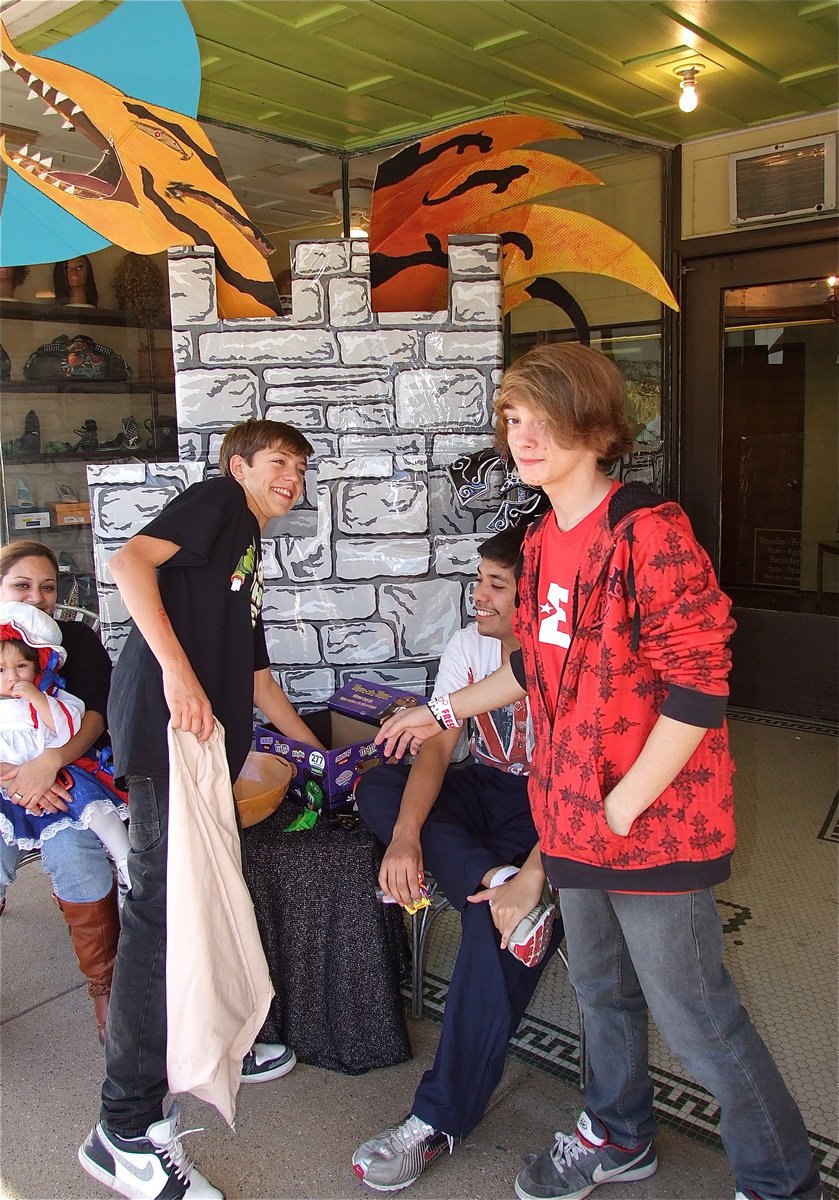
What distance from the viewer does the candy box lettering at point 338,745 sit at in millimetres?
2258

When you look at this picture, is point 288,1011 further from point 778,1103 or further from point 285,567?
point 285,567

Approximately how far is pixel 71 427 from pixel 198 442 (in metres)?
1.51

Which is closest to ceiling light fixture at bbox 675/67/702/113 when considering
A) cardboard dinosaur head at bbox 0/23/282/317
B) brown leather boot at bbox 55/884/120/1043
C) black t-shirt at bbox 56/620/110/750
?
cardboard dinosaur head at bbox 0/23/282/317

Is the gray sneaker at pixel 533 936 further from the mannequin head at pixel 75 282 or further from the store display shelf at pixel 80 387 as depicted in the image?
the mannequin head at pixel 75 282

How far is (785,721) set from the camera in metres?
4.36

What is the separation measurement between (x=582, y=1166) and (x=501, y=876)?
0.52 m

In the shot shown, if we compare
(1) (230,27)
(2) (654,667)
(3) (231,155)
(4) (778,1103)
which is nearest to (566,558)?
(2) (654,667)

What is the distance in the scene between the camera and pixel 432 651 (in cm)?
297

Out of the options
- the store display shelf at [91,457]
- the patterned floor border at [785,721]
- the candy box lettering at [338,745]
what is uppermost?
the store display shelf at [91,457]

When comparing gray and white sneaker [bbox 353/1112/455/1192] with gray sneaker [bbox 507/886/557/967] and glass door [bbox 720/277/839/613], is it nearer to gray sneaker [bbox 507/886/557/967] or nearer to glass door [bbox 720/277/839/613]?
gray sneaker [bbox 507/886/557/967]

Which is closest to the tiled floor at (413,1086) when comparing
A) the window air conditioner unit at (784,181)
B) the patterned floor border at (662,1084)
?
the patterned floor border at (662,1084)

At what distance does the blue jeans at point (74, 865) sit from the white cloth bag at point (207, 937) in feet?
1.59

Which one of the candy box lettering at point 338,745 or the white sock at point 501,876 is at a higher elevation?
the candy box lettering at point 338,745

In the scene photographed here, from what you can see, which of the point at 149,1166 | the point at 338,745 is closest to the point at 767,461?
the point at 338,745
